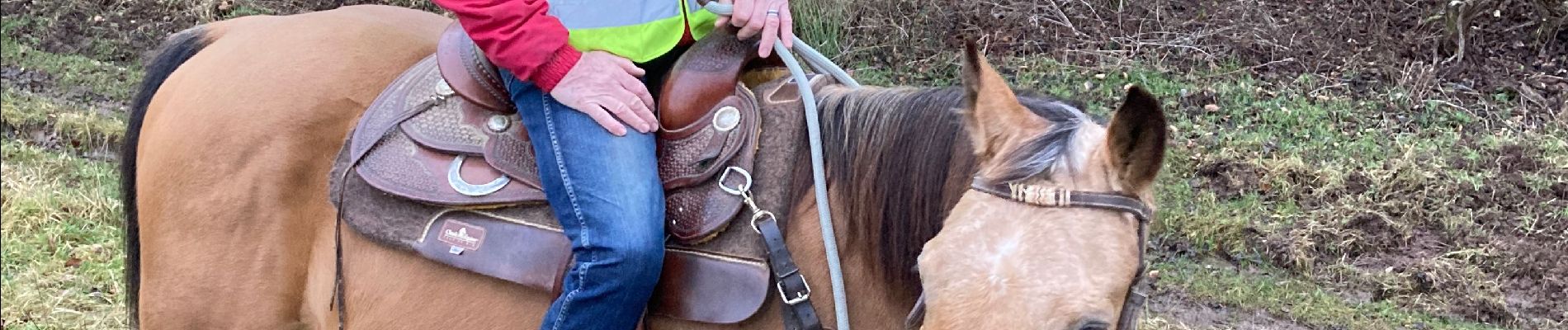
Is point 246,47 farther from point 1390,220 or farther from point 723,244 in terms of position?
point 1390,220

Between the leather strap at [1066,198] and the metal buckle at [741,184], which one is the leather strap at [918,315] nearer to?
the leather strap at [1066,198]

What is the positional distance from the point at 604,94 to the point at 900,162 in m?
0.55

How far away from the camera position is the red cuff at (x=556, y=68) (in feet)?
6.26

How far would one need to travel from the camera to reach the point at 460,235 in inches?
84.1

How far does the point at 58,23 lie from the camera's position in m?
8.77

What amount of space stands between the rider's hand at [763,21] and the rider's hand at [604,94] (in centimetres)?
24

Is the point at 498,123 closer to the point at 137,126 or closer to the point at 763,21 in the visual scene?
the point at 763,21

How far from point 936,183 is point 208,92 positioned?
68.5 inches

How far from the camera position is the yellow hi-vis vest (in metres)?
2.03

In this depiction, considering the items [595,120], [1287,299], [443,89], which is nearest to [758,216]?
[595,120]

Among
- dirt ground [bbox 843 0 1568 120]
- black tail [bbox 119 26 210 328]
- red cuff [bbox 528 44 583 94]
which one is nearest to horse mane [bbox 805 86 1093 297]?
red cuff [bbox 528 44 583 94]

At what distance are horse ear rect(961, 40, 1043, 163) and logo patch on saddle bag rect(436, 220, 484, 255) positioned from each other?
3.44ft

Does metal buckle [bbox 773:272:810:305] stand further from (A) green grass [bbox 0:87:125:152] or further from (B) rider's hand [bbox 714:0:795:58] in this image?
(A) green grass [bbox 0:87:125:152]

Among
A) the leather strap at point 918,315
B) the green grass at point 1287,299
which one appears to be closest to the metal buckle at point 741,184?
the leather strap at point 918,315
